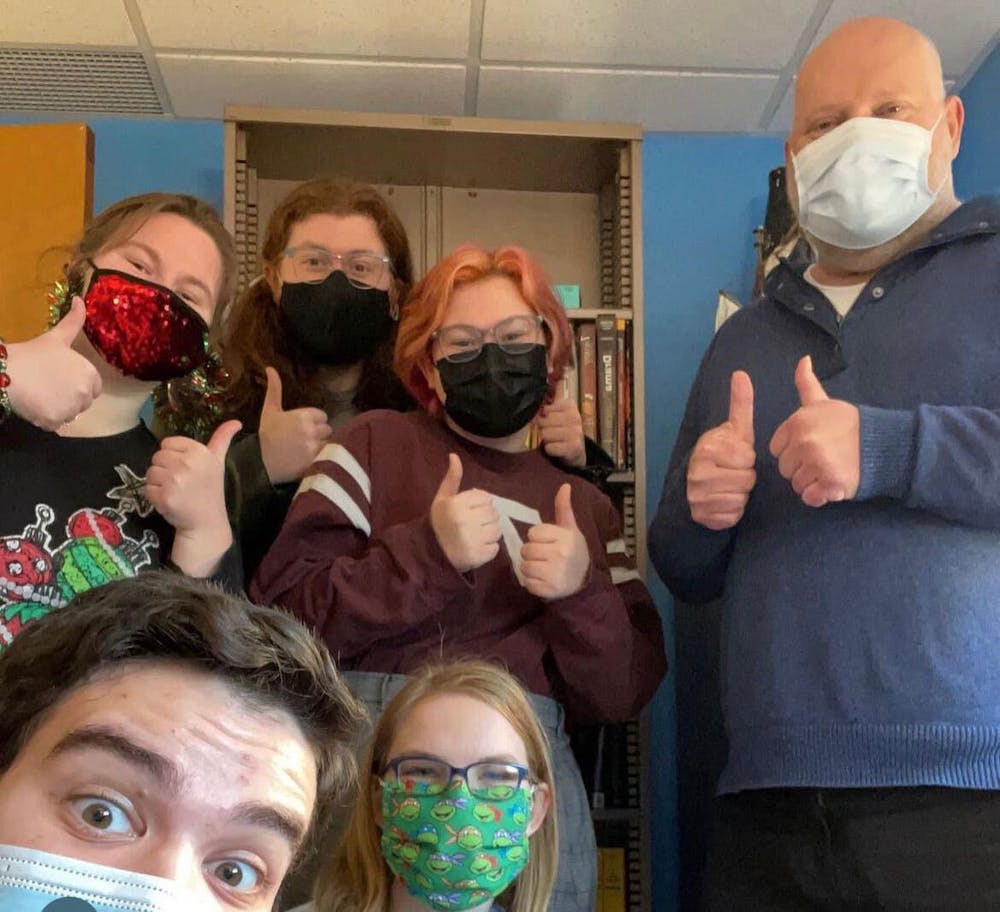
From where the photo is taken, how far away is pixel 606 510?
179 cm

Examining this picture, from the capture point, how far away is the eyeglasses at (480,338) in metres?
1.68

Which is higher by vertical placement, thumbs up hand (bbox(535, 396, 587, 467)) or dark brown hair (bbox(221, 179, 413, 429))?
dark brown hair (bbox(221, 179, 413, 429))

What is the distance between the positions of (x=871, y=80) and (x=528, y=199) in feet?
5.12

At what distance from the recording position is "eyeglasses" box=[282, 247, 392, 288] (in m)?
1.92

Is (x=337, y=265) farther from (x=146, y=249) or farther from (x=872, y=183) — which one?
(x=872, y=183)

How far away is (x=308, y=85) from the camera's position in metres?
2.81

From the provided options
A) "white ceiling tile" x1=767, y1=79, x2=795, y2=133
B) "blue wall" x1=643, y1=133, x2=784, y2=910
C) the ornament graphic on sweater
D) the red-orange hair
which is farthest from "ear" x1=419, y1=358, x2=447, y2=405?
"white ceiling tile" x1=767, y1=79, x2=795, y2=133

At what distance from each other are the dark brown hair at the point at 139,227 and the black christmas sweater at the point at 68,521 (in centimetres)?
23

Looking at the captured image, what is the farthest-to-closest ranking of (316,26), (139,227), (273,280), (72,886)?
(316,26), (273,280), (139,227), (72,886)

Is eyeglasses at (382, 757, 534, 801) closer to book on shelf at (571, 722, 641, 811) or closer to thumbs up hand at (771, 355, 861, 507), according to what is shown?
thumbs up hand at (771, 355, 861, 507)

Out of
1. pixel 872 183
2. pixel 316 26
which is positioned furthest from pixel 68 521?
pixel 316 26

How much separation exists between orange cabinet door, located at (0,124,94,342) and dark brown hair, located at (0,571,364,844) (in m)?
1.76

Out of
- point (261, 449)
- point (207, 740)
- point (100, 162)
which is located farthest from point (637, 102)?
point (207, 740)

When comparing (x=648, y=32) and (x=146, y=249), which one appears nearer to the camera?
(x=146, y=249)
